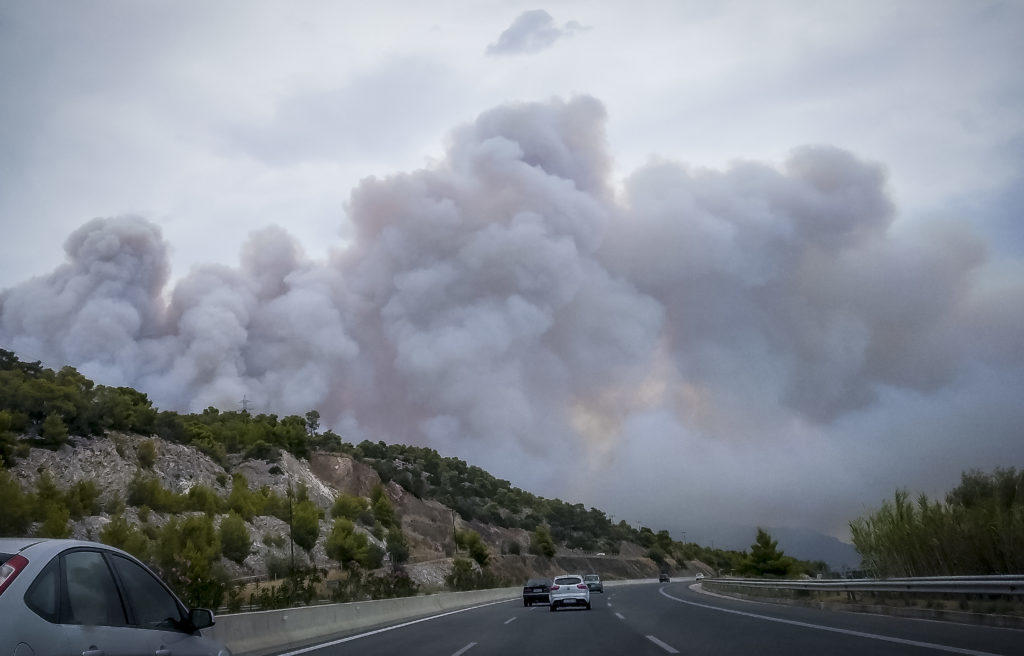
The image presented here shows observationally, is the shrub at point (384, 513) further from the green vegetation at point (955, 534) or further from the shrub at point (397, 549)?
the green vegetation at point (955, 534)

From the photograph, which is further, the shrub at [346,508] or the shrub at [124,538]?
the shrub at [346,508]

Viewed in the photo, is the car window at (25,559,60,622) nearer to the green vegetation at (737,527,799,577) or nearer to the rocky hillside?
the rocky hillside

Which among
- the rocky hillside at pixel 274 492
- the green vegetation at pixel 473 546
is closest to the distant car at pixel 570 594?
the rocky hillside at pixel 274 492

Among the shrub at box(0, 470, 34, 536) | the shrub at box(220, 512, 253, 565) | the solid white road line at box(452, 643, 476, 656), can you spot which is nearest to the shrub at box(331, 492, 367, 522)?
the shrub at box(220, 512, 253, 565)

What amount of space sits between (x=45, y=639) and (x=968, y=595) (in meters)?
18.8

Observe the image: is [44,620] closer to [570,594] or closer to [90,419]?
[570,594]

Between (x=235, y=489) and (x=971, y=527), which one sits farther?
(x=235, y=489)

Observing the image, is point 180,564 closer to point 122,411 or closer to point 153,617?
point 122,411

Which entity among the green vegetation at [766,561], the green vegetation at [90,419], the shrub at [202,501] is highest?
the green vegetation at [90,419]

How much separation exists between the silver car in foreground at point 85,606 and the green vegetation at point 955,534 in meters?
18.5

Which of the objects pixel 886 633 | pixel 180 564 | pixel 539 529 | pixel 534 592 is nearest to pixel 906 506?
pixel 886 633

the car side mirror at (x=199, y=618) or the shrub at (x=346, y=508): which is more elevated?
the shrub at (x=346, y=508)

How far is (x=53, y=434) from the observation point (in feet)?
210

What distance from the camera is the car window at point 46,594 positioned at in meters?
4.81
